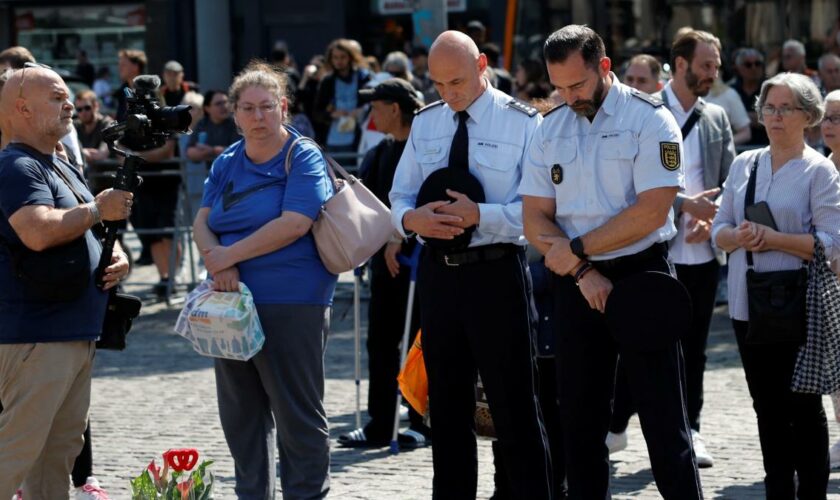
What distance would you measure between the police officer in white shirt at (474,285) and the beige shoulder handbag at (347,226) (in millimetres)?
218

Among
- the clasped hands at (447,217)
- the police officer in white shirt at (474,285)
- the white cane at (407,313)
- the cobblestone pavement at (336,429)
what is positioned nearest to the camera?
the clasped hands at (447,217)

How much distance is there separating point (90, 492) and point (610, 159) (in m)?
3.07

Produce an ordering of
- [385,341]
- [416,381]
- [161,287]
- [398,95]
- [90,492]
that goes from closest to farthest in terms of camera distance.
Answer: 1. [416,381]
2. [90,492]
3. [398,95]
4. [385,341]
5. [161,287]

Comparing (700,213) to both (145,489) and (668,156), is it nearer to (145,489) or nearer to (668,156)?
(668,156)

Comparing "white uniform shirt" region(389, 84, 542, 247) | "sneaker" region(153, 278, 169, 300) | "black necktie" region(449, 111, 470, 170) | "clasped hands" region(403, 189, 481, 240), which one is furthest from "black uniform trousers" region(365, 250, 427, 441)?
"sneaker" region(153, 278, 169, 300)

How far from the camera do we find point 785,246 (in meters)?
6.02

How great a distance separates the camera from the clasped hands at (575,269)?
5348 millimetres

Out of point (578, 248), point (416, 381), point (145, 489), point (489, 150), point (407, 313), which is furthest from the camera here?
point (407, 313)

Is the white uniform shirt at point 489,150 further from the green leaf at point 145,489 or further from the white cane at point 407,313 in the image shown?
the white cane at point 407,313

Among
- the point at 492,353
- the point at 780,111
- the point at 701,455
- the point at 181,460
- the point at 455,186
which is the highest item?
the point at 780,111

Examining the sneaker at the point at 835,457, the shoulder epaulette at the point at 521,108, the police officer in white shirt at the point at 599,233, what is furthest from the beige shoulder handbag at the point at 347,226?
the sneaker at the point at 835,457

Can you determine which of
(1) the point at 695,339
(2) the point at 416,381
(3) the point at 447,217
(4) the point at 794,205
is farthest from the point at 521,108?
(1) the point at 695,339

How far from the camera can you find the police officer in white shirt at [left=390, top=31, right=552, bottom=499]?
5867 millimetres

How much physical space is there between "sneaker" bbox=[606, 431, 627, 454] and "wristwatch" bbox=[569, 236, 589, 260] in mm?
2223
